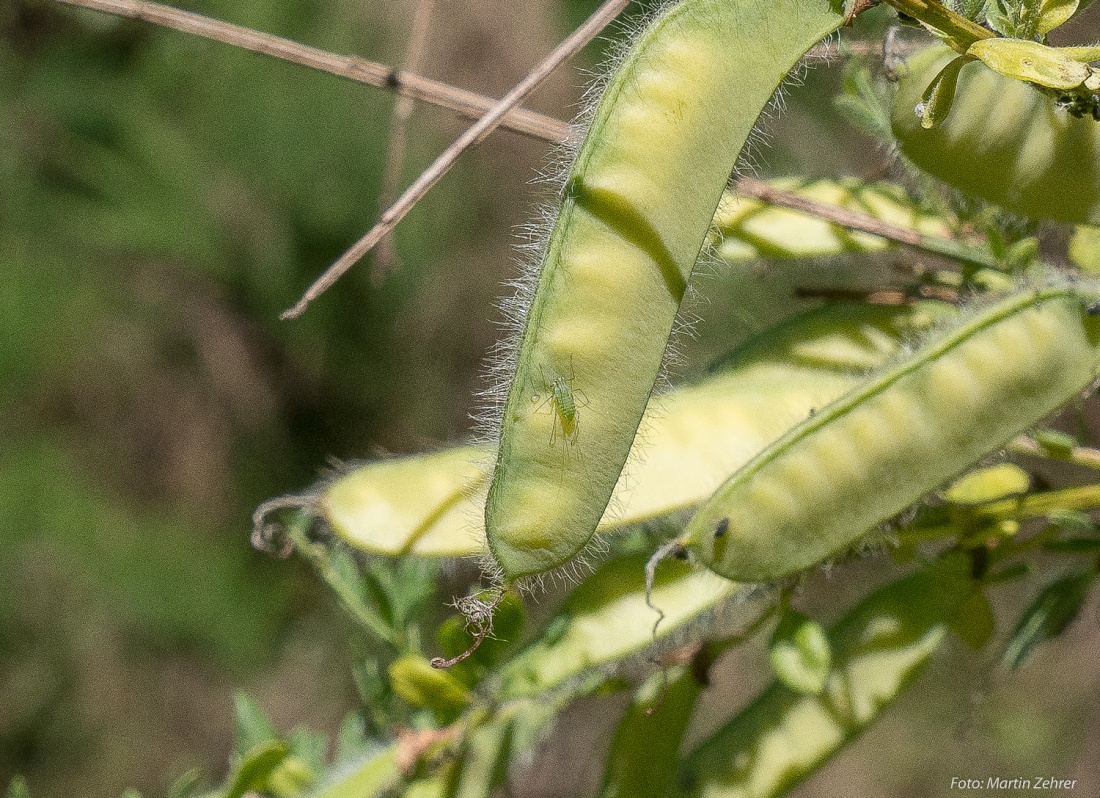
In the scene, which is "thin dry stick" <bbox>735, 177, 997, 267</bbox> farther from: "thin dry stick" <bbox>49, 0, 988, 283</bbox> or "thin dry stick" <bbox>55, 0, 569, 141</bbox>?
"thin dry stick" <bbox>55, 0, 569, 141</bbox>

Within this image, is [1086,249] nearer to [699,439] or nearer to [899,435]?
[899,435]

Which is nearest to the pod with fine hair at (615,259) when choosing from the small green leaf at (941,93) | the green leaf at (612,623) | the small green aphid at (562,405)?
the small green aphid at (562,405)

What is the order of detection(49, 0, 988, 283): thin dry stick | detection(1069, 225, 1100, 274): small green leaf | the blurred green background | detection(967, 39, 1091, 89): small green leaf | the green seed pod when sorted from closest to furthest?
1. detection(967, 39, 1091, 89): small green leaf
2. the green seed pod
3. detection(1069, 225, 1100, 274): small green leaf
4. detection(49, 0, 988, 283): thin dry stick
5. the blurred green background

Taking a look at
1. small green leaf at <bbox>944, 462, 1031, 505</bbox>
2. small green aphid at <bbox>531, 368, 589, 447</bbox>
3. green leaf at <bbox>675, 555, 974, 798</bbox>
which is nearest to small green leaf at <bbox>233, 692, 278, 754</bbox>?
green leaf at <bbox>675, 555, 974, 798</bbox>

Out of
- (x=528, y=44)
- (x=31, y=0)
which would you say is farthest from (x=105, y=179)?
(x=528, y=44)

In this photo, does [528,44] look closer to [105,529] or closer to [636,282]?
[105,529]
